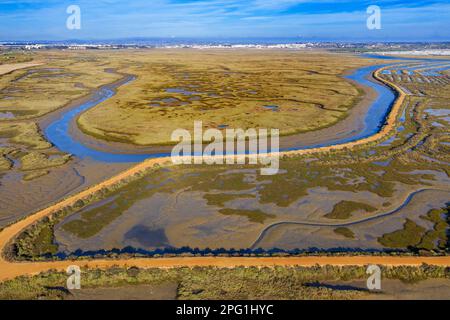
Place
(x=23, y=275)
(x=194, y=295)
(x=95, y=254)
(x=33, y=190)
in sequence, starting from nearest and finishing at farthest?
(x=194, y=295)
(x=23, y=275)
(x=95, y=254)
(x=33, y=190)

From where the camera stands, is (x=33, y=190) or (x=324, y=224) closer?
(x=324, y=224)

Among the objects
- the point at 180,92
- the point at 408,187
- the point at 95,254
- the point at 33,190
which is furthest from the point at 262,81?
the point at 95,254

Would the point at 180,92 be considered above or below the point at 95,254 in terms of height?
above

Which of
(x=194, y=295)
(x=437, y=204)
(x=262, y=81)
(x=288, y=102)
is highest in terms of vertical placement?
(x=262, y=81)

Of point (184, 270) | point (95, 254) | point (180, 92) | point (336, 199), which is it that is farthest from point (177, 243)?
point (180, 92)

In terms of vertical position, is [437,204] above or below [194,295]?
above

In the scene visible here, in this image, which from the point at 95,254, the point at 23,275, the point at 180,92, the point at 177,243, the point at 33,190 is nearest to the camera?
the point at 23,275

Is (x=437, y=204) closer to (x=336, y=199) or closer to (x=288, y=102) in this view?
(x=336, y=199)

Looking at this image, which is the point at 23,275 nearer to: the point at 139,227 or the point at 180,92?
the point at 139,227

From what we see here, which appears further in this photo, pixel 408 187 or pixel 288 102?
pixel 288 102
